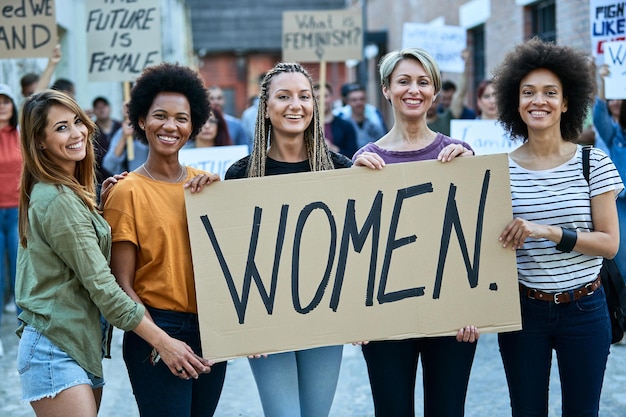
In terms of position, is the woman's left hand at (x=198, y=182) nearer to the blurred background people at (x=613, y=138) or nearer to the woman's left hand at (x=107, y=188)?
the woman's left hand at (x=107, y=188)

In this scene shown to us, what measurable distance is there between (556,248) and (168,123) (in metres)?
1.54

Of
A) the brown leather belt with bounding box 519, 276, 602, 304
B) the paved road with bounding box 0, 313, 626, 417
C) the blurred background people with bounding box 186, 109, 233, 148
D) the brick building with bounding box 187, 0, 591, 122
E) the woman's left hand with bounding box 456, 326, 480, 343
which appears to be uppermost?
the brick building with bounding box 187, 0, 591, 122

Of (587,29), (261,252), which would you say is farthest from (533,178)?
(587,29)

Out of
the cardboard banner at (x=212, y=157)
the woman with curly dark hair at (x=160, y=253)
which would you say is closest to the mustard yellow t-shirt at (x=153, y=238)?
the woman with curly dark hair at (x=160, y=253)

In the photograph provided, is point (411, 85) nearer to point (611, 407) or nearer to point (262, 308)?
point (262, 308)

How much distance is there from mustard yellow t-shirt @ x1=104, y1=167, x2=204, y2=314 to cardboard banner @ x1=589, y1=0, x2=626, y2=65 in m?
4.15

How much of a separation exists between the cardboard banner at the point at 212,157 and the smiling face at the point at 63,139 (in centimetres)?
315

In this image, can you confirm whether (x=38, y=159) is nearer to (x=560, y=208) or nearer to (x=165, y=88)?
(x=165, y=88)

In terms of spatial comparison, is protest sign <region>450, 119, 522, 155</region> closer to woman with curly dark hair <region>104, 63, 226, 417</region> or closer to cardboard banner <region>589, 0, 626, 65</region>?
cardboard banner <region>589, 0, 626, 65</region>

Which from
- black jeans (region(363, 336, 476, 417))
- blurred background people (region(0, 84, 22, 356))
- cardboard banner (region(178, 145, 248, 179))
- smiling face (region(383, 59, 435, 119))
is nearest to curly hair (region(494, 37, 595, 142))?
smiling face (region(383, 59, 435, 119))

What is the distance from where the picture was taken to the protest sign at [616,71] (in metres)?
5.71

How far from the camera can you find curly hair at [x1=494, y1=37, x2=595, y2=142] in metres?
3.29

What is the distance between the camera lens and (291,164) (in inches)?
126

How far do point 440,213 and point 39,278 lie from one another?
1465 millimetres
